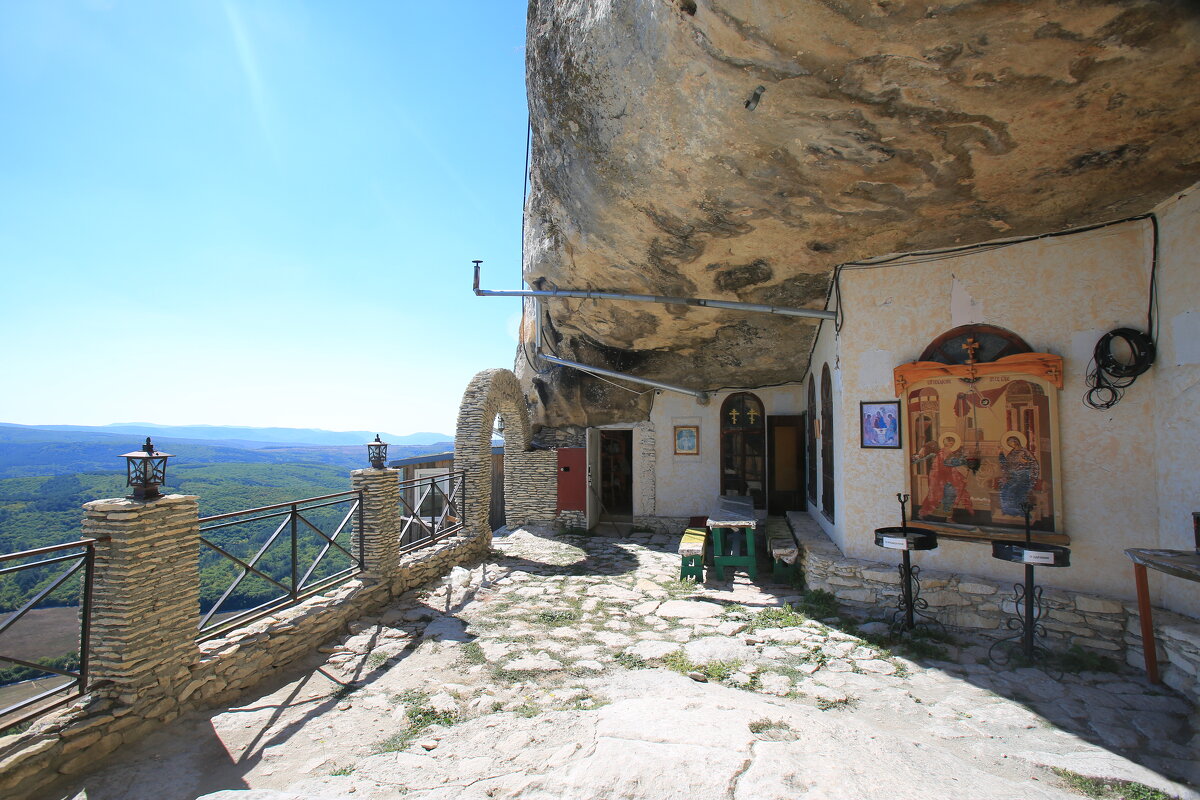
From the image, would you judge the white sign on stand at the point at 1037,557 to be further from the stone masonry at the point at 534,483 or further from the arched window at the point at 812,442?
the stone masonry at the point at 534,483

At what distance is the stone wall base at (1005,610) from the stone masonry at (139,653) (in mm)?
5790

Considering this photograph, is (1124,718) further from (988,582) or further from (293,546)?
(293,546)

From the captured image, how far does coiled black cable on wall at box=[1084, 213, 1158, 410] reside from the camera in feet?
15.6

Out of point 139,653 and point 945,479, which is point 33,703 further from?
point 945,479

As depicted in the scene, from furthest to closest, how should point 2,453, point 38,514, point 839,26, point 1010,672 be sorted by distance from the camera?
point 2,453, point 38,514, point 1010,672, point 839,26

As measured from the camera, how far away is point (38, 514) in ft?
86.4

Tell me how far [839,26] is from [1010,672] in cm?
506

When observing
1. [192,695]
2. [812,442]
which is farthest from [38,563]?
[812,442]

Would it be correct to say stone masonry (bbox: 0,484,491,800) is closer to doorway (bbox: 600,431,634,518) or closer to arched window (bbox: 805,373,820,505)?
arched window (bbox: 805,373,820,505)

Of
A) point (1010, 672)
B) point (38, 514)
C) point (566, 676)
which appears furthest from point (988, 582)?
point (38, 514)

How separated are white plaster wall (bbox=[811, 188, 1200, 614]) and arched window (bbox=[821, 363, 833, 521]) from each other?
129 centimetres

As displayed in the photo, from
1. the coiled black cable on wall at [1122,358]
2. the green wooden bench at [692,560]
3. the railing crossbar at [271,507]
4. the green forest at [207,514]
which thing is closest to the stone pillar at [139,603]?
the railing crossbar at [271,507]

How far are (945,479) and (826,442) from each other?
7.33ft

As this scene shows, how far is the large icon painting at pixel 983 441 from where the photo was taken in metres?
5.20
